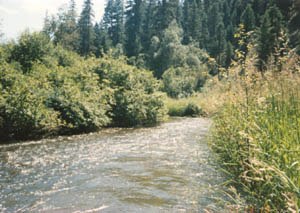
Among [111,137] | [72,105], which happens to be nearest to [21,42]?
[72,105]

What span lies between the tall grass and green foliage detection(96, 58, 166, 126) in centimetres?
1141

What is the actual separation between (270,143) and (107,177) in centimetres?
433

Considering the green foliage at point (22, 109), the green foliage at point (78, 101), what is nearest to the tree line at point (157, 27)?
the green foliage at point (78, 101)

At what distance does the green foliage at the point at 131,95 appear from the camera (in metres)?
18.5

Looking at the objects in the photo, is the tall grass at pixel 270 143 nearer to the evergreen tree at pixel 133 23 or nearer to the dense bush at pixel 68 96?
the dense bush at pixel 68 96

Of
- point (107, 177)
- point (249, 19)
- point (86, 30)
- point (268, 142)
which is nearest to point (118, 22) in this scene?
point (86, 30)

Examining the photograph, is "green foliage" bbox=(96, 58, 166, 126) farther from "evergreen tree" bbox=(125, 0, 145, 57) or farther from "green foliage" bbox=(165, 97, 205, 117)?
"evergreen tree" bbox=(125, 0, 145, 57)

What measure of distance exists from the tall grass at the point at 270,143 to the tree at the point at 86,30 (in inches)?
2477

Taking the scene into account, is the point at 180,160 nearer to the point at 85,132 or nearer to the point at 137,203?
the point at 137,203

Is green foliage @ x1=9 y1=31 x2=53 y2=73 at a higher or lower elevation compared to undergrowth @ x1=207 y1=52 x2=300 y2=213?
higher

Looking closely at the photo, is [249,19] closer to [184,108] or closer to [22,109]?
[184,108]

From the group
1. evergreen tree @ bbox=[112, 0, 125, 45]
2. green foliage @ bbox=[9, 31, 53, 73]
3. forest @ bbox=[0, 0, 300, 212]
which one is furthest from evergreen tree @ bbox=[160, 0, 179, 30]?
green foliage @ bbox=[9, 31, 53, 73]

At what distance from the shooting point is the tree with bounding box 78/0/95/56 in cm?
7089

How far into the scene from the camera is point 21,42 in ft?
78.3
